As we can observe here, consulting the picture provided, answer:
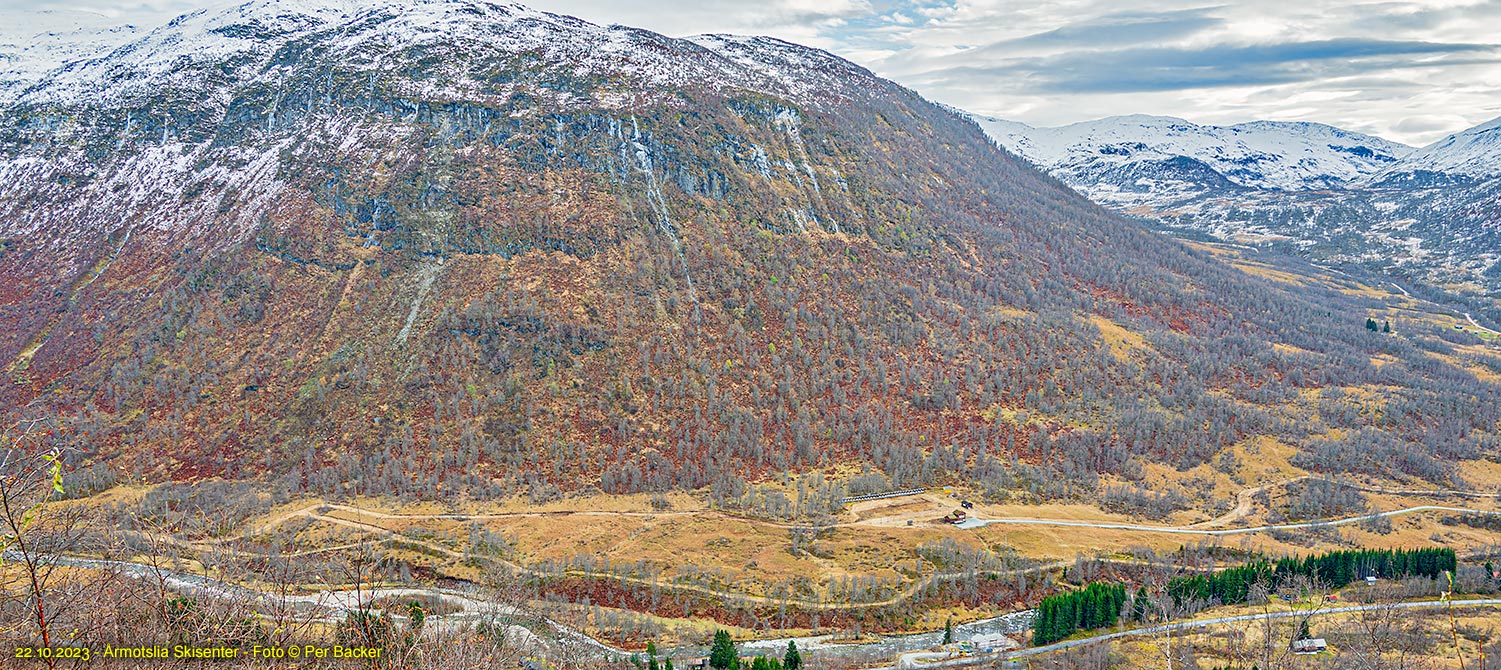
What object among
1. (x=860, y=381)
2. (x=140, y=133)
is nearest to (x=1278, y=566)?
(x=860, y=381)

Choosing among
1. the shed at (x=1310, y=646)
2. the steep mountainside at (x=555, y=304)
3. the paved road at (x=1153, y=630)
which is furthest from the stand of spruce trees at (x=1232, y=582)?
the steep mountainside at (x=555, y=304)

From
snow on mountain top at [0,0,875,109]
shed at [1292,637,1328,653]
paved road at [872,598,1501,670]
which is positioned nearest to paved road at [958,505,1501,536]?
paved road at [872,598,1501,670]

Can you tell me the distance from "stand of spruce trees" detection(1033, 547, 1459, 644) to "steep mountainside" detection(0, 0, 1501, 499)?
29242 mm

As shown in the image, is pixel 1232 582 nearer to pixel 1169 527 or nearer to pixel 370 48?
pixel 1169 527

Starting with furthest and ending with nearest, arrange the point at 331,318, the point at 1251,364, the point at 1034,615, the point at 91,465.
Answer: the point at 1251,364 → the point at 331,318 → the point at 91,465 → the point at 1034,615

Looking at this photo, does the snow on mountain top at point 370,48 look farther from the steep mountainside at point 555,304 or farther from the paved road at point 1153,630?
the paved road at point 1153,630

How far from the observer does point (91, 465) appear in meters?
107

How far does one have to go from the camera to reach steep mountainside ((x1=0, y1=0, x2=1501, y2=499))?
382 ft

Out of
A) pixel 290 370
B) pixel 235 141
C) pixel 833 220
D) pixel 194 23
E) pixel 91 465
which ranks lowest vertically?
pixel 91 465

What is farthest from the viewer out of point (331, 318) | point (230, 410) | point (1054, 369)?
point (1054, 369)

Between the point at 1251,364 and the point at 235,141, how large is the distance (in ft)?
665

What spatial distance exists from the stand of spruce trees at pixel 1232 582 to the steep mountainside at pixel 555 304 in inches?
1151

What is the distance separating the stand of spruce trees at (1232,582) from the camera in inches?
3068

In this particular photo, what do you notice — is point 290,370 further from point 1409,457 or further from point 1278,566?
point 1409,457
